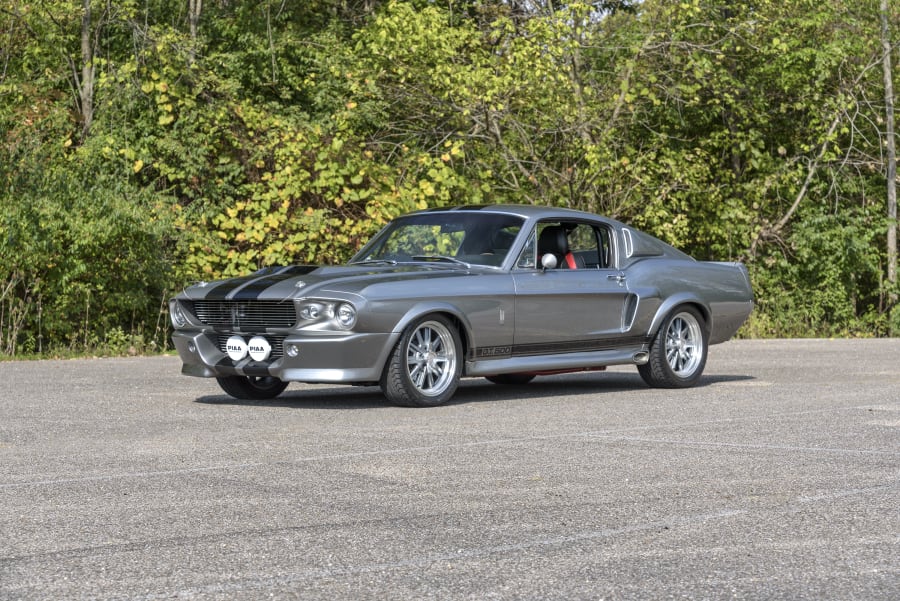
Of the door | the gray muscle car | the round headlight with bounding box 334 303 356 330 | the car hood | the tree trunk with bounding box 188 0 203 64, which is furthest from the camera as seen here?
the tree trunk with bounding box 188 0 203 64

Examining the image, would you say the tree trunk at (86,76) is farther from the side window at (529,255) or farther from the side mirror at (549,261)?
the side mirror at (549,261)

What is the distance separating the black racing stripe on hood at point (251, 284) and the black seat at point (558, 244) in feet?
6.60

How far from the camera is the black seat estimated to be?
1238 cm

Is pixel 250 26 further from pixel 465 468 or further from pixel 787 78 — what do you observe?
pixel 465 468

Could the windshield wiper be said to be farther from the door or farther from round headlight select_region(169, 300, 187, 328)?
round headlight select_region(169, 300, 187, 328)

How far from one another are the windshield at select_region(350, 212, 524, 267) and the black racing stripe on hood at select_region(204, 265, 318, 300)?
0.85 meters

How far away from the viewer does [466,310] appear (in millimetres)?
11141

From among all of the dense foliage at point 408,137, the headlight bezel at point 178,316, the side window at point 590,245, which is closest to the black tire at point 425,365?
the headlight bezel at point 178,316

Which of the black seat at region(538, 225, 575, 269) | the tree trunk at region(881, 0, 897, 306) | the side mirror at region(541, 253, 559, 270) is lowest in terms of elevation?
the side mirror at region(541, 253, 559, 270)

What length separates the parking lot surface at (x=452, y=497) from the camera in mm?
5062

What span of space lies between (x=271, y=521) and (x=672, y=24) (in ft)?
66.6

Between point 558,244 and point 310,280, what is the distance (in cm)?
250

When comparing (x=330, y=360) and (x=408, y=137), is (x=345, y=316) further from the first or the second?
(x=408, y=137)

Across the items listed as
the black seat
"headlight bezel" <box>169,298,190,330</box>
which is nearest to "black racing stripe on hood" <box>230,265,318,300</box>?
"headlight bezel" <box>169,298,190,330</box>
